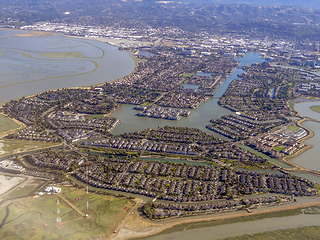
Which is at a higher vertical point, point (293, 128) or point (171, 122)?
point (293, 128)

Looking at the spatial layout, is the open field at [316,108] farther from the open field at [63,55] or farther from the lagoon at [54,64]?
the open field at [63,55]

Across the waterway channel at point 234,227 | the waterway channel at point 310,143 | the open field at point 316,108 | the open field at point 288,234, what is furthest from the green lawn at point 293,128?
the open field at point 288,234

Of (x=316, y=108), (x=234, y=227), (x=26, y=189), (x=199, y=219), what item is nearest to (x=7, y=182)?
(x=26, y=189)

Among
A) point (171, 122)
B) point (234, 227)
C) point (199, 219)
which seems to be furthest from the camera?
point (171, 122)

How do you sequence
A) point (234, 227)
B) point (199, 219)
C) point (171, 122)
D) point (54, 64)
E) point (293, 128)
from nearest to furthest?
point (234, 227)
point (199, 219)
point (293, 128)
point (171, 122)
point (54, 64)

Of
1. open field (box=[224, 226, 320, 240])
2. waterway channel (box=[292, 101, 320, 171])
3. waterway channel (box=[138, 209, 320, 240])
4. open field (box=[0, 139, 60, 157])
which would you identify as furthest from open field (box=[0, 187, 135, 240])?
waterway channel (box=[292, 101, 320, 171])

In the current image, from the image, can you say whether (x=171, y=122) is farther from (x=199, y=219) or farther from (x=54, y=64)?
(x=54, y=64)
